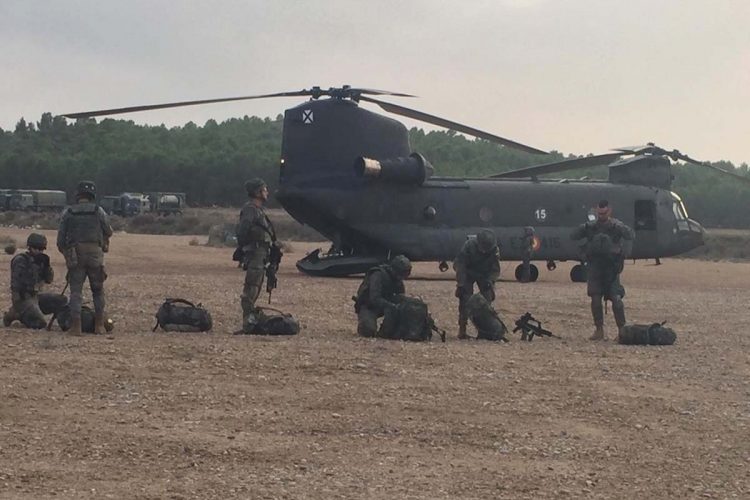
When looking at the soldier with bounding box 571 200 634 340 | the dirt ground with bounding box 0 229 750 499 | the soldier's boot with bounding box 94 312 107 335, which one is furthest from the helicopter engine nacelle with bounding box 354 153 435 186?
the soldier's boot with bounding box 94 312 107 335

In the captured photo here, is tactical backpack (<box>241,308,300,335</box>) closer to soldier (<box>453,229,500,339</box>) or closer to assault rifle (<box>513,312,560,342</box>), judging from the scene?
soldier (<box>453,229,500,339</box>)

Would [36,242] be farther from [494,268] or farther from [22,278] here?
[494,268]

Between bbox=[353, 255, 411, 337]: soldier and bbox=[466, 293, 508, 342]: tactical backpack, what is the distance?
82 cm

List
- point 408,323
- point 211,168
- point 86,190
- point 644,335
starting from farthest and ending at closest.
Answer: point 211,168 → point 644,335 → point 408,323 → point 86,190

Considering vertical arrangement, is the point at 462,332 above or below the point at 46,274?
below

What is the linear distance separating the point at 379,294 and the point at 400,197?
38.3ft

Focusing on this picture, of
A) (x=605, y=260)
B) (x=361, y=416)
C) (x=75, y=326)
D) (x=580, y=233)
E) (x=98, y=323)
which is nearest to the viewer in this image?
(x=361, y=416)

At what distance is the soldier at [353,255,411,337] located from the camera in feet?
44.1

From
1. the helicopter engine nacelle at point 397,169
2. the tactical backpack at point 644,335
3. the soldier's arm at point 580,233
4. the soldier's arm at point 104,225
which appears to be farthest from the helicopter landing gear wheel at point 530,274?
the soldier's arm at point 104,225

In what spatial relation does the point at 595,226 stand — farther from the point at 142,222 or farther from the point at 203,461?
the point at 142,222

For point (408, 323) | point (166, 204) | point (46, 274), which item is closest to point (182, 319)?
point (46, 274)

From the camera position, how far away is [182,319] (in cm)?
1308

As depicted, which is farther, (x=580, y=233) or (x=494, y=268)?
(x=580, y=233)

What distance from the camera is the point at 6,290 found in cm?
1817
